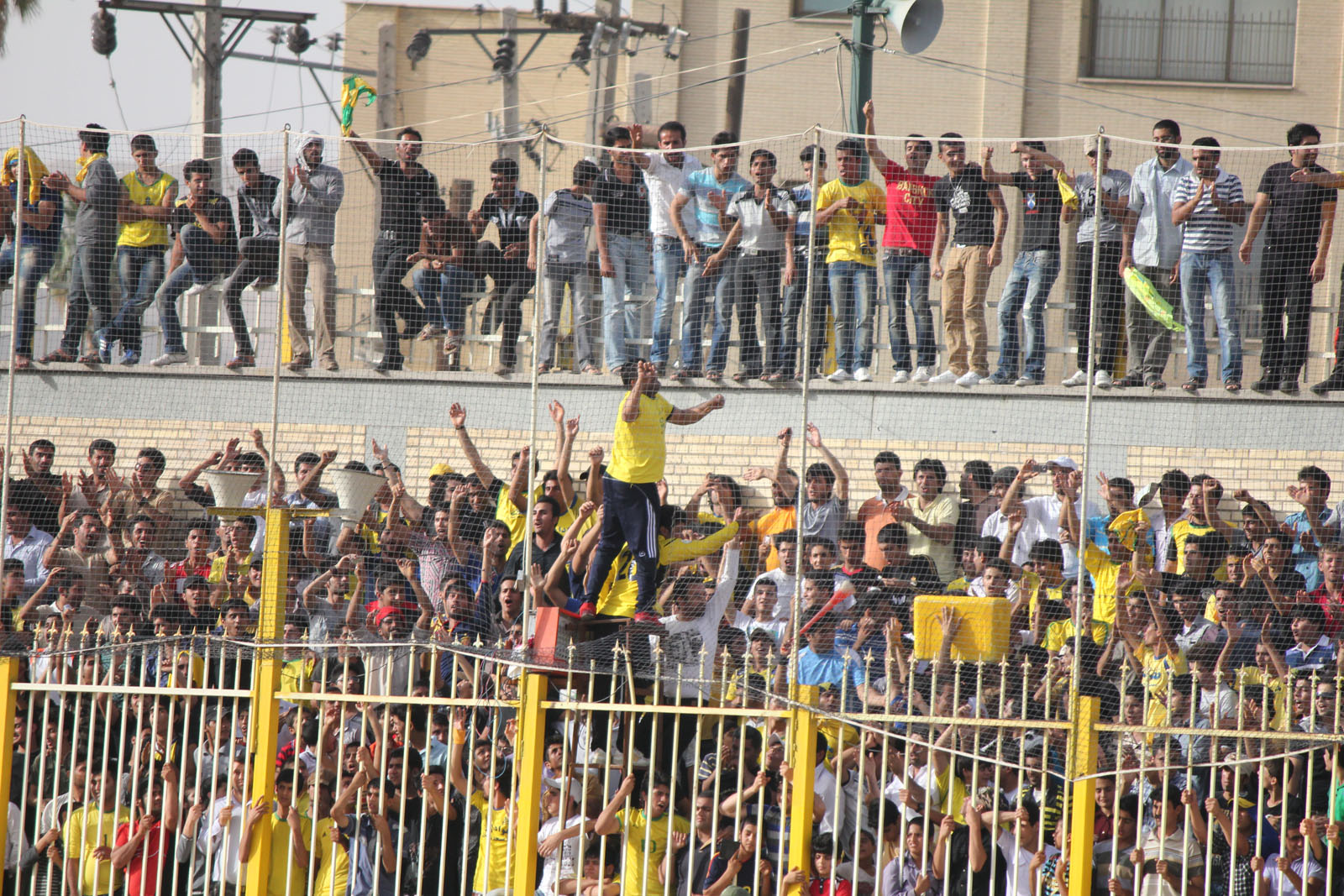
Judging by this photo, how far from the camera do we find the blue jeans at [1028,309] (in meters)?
9.23

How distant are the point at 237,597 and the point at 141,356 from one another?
2.19 m

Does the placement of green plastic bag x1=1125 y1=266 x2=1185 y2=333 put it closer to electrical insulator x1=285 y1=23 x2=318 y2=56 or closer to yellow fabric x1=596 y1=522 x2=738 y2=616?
yellow fabric x1=596 y1=522 x2=738 y2=616

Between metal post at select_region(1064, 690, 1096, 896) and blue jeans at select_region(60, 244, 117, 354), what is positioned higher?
blue jeans at select_region(60, 244, 117, 354)

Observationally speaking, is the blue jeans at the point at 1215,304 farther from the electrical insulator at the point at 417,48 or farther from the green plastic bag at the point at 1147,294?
the electrical insulator at the point at 417,48

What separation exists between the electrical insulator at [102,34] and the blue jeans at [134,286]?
39.7 feet

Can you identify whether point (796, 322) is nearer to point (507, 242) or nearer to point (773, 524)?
point (773, 524)

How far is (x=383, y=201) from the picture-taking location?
9461mm

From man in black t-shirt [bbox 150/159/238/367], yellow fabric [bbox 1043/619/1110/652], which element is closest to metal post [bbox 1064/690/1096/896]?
yellow fabric [bbox 1043/619/1110/652]

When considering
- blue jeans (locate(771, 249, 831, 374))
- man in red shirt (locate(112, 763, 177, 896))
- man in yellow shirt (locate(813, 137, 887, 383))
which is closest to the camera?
man in red shirt (locate(112, 763, 177, 896))

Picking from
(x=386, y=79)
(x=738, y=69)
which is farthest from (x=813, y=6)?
(x=386, y=79)

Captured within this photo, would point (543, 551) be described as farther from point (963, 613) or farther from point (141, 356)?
point (141, 356)

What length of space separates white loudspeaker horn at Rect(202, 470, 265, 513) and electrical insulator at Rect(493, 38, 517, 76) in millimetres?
14101

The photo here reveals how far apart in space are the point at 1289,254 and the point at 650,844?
4.77 metres

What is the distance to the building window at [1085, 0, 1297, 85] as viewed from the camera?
18359 mm
